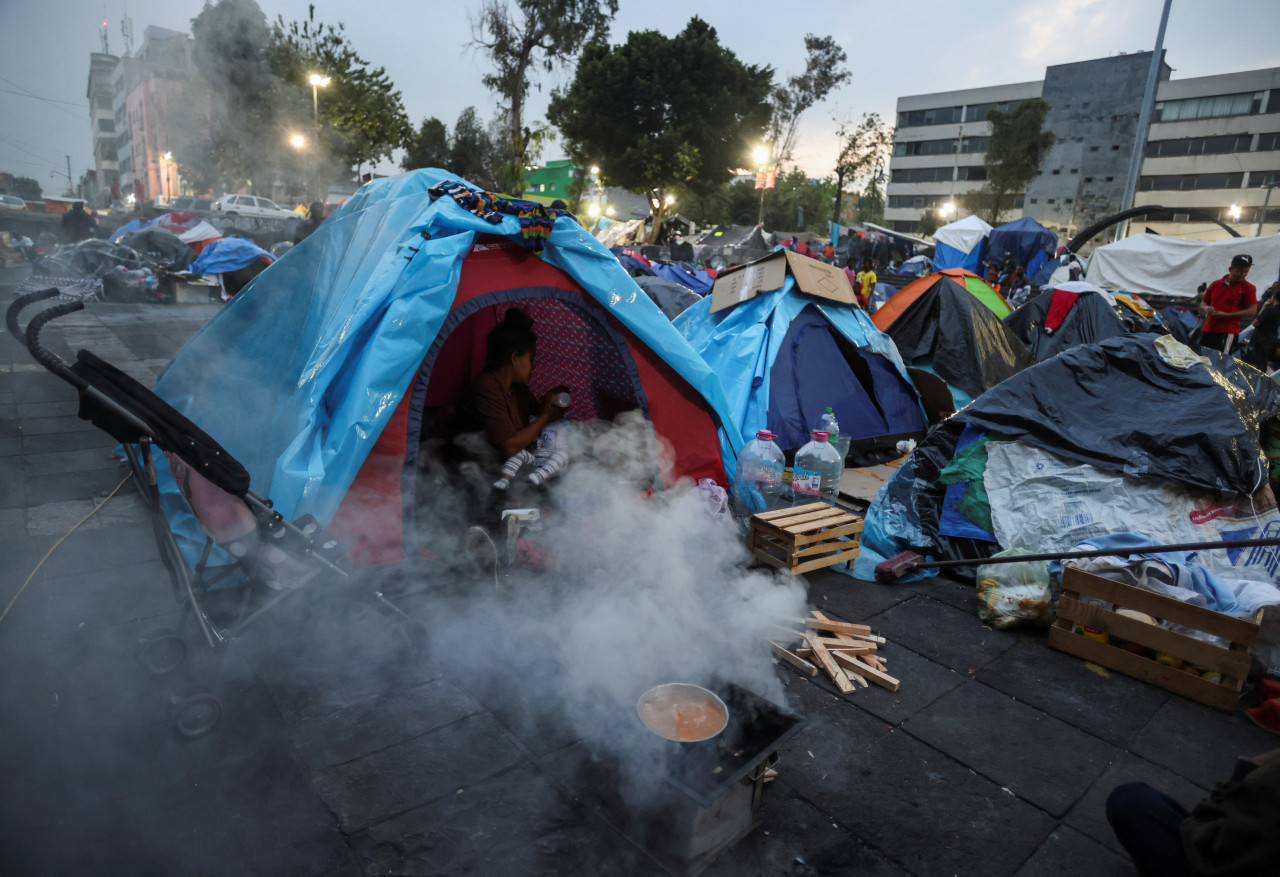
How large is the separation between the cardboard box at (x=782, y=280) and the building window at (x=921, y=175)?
57.2 m

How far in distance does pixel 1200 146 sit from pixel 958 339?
50688 mm

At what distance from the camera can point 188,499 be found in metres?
2.88

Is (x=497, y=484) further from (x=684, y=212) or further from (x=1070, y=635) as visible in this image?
(x=684, y=212)

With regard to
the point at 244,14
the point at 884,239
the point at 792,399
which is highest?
the point at 244,14

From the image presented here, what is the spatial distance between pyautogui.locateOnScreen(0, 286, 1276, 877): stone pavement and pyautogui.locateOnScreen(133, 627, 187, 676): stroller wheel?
0.05 m

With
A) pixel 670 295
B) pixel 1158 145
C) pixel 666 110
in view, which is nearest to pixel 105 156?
pixel 666 110

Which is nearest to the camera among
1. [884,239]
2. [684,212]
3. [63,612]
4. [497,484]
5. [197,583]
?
[197,583]

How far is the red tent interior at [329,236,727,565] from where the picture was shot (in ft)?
10.8

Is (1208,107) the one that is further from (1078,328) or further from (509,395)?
(509,395)

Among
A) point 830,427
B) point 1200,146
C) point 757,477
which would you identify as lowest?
point 757,477

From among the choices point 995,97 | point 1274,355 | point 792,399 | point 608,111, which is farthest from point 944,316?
point 995,97

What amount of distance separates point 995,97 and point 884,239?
114 ft

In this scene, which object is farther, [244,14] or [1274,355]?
[244,14]

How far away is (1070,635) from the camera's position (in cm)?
304
